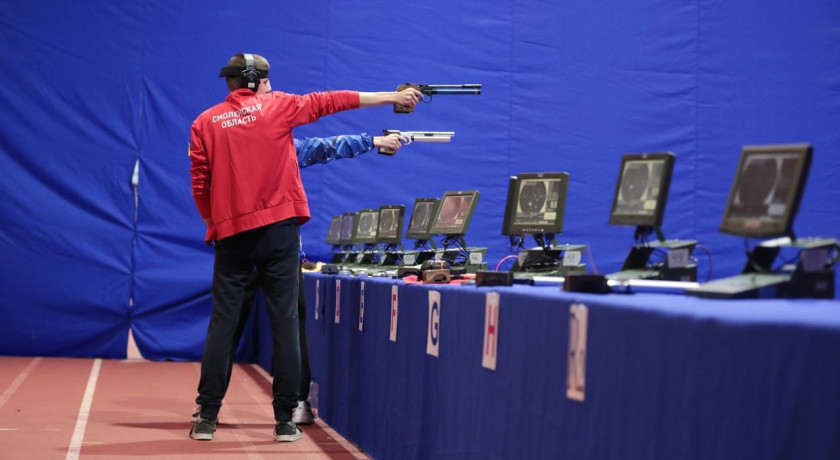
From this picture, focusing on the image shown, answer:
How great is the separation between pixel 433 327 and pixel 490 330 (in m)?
0.60

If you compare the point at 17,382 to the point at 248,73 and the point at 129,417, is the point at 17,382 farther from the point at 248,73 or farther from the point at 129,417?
the point at 248,73

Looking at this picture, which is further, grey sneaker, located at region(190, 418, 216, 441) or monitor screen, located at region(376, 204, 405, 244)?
monitor screen, located at region(376, 204, 405, 244)

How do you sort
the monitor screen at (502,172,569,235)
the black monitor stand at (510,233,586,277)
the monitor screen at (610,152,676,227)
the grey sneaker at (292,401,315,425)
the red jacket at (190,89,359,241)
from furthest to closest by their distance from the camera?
the grey sneaker at (292,401,315,425)
the red jacket at (190,89,359,241)
the monitor screen at (502,172,569,235)
the black monitor stand at (510,233,586,277)
the monitor screen at (610,152,676,227)

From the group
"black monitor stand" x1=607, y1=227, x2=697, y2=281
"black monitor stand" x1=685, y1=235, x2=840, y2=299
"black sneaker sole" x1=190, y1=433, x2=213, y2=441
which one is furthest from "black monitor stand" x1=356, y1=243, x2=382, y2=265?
"black monitor stand" x1=685, y1=235, x2=840, y2=299

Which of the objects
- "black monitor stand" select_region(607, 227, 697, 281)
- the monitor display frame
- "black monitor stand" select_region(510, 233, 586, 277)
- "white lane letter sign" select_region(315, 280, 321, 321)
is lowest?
"white lane letter sign" select_region(315, 280, 321, 321)

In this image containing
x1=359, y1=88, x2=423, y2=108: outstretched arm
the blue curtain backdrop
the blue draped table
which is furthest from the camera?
the blue curtain backdrop

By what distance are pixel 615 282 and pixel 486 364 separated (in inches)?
17.3

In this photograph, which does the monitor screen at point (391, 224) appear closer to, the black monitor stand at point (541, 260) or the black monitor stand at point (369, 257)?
the black monitor stand at point (369, 257)

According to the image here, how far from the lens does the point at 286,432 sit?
4.37 metres

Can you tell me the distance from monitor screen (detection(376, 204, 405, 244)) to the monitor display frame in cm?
137

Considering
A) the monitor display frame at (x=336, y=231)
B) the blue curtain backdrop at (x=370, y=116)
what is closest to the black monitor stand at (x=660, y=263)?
the monitor display frame at (x=336, y=231)

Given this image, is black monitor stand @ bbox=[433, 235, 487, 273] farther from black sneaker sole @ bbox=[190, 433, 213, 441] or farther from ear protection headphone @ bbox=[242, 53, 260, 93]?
black sneaker sole @ bbox=[190, 433, 213, 441]

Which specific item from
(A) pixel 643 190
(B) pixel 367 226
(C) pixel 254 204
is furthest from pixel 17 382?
(A) pixel 643 190

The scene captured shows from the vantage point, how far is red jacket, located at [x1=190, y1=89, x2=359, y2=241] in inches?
164
